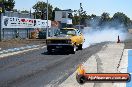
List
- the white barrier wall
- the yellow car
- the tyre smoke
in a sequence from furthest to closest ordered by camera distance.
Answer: the white barrier wall → the tyre smoke → the yellow car

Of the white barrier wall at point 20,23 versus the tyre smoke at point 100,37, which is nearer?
the tyre smoke at point 100,37

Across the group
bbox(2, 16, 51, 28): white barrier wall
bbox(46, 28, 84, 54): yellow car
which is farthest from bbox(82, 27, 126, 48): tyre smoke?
bbox(46, 28, 84, 54): yellow car

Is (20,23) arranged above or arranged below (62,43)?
above

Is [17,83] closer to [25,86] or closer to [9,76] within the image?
[25,86]

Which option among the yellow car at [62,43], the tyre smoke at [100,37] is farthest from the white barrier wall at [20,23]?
the yellow car at [62,43]

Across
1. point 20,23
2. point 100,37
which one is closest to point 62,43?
point 20,23

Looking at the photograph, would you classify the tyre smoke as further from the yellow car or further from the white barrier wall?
the yellow car

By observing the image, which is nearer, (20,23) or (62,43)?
(62,43)

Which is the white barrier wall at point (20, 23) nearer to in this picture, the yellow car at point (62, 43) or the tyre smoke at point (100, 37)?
the tyre smoke at point (100, 37)

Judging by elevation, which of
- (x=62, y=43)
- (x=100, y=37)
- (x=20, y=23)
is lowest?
(x=100, y=37)

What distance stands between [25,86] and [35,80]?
1.34 m

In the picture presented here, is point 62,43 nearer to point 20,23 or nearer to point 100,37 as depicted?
point 20,23

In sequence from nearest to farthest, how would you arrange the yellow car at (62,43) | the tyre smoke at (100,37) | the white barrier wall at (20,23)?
1. the yellow car at (62,43)
2. the tyre smoke at (100,37)
3. the white barrier wall at (20,23)

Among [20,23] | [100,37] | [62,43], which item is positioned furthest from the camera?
[100,37]
